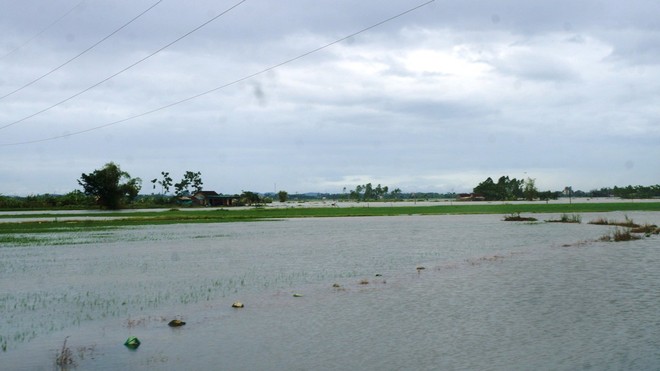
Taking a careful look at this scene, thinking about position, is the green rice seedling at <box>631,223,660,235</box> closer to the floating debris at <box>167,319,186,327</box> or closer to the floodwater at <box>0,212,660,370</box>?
the floodwater at <box>0,212,660,370</box>

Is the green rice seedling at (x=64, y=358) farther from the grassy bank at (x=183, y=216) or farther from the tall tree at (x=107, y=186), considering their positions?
the tall tree at (x=107, y=186)

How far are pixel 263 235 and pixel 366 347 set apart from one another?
44.7 meters

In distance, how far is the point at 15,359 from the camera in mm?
14375

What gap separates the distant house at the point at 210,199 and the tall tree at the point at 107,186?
42.1 meters

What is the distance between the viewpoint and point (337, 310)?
20.6m

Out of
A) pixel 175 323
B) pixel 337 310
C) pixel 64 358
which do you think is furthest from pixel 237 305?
pixel 64 358

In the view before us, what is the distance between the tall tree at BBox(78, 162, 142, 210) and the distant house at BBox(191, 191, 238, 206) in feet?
138

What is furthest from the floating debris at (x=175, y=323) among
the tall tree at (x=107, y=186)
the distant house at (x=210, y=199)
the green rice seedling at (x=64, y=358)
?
the distant house at (x=210, y=199)

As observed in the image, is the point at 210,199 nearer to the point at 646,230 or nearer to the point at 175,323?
the point at 646,230

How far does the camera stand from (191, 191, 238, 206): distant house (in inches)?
7318

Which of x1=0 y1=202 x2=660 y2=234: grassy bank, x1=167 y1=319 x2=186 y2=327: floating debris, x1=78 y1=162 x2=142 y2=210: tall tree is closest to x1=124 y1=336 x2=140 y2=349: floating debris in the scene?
x1=167 y1=319 x2=186 y2=327: floating debris

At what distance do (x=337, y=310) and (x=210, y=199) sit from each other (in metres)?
170

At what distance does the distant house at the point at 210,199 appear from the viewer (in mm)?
185875

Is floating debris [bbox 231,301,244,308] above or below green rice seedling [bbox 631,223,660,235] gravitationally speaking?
below
